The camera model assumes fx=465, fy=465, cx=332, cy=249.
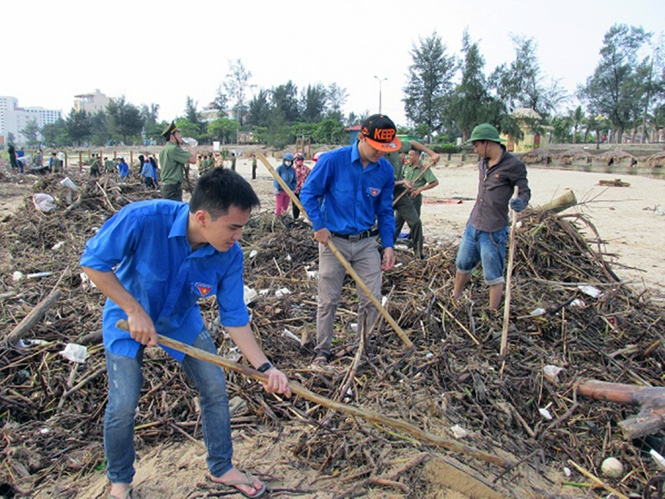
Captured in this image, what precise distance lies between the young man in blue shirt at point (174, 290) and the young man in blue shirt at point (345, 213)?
1.25 m

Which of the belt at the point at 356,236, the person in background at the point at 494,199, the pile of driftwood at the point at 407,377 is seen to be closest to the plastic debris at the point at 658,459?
the pile of driftwood at the point at 407,377

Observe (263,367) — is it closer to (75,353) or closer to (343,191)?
(343,191)

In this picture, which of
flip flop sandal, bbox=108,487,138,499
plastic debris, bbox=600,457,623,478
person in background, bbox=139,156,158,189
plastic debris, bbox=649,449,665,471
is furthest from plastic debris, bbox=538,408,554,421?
person in background, bbox=139,156,158,189

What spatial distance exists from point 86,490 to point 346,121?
75750 millimetres

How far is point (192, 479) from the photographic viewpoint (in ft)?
7.59

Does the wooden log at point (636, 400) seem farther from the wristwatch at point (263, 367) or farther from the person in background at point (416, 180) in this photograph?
the person in background at point (416, 180)

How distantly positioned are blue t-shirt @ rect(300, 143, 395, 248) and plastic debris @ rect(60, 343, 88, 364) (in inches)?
74.6

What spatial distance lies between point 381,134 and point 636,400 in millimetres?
2290

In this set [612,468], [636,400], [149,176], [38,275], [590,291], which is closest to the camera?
[612,468]

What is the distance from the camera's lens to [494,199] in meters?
4.00

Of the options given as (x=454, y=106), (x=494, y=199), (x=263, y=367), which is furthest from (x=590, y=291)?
(x=454, y=106)

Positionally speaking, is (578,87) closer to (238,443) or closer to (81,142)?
(238,443)

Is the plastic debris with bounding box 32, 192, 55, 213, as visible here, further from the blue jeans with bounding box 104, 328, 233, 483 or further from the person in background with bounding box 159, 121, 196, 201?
the blue jeans with bounding box 104, 328, 233, 483

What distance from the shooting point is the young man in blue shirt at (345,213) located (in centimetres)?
333
